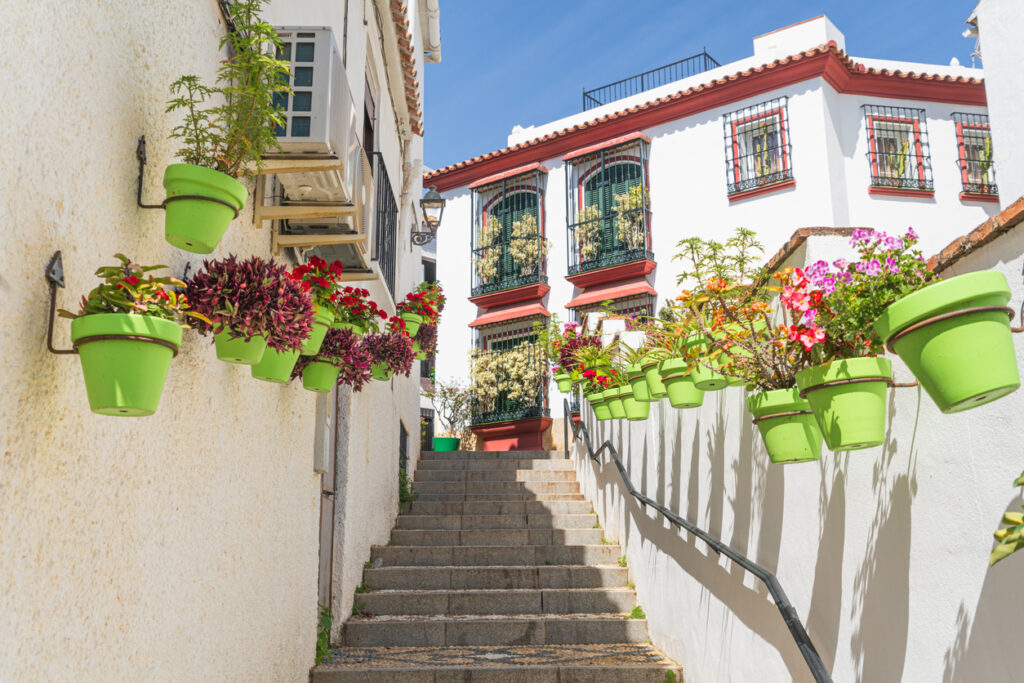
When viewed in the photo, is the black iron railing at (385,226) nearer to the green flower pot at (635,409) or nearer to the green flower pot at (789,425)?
the green flower pot at (635,409)

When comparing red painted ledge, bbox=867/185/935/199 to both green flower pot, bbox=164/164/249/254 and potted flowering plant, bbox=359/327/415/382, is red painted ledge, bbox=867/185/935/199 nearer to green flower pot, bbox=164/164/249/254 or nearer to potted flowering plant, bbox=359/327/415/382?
potted flowering plant, bbox=359/327/415/382

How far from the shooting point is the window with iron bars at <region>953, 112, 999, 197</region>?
13977mm

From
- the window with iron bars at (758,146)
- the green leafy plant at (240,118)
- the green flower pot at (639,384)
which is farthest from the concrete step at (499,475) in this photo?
the green leafy plant at (240,118)

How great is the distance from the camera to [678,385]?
4031mm

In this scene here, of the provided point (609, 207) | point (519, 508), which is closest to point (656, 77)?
point (609, 207)

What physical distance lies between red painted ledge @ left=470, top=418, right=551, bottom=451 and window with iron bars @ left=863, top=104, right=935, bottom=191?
6739 millimetres

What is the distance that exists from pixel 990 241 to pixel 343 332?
2.91 meters

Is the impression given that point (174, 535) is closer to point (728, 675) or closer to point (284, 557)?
point (284, 557)

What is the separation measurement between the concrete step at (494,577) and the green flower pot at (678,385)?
11.5ft

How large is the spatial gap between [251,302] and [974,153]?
47.5ft

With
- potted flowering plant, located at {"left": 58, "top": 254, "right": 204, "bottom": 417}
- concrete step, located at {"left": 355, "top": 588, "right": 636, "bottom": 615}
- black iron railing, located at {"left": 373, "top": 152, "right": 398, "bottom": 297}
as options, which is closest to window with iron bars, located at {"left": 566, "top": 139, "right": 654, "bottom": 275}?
black iron railing, located at {"left": 373, "top": 152, "right": 398, "bottom": 297}

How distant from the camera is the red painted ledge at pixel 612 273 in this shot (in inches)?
595

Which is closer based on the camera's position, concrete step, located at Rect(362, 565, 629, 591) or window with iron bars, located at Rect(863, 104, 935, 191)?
concrete step, located at Rect(362, 565, 629, 591)

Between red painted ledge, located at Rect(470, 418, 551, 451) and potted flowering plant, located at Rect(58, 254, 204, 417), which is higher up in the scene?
red painted ledge, located at Rect(470, 418, 551, 451)
